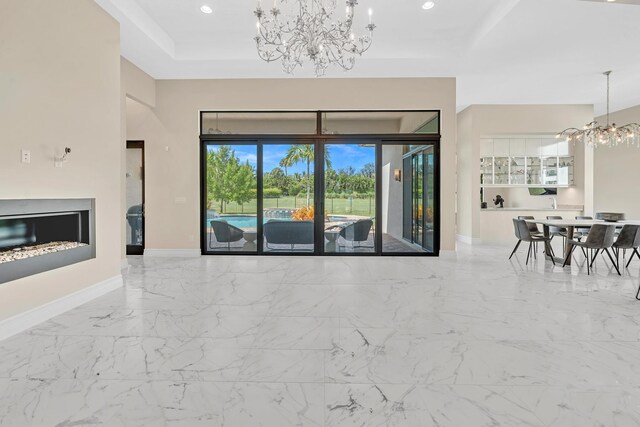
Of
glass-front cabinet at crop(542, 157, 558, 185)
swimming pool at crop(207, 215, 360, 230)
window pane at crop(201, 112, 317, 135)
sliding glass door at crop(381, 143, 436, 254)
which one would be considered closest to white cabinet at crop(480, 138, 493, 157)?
glass-front cabinet at crop(542, 157, 558, 185)

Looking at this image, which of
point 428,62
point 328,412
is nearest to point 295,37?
point 428,62

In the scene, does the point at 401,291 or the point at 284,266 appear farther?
the point at 284,266

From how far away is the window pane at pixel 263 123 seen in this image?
679 centimetres

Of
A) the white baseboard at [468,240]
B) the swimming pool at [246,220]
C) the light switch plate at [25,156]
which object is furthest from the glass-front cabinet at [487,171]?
the light switch plate at [25,156]

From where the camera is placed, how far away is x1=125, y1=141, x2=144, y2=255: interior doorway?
6.96 metres

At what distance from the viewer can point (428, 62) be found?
5.95 meters

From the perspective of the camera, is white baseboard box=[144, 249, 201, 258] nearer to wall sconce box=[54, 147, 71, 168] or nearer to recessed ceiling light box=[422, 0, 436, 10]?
wall sconce box=[54, 147, 71, 168]

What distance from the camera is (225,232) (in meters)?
6.93

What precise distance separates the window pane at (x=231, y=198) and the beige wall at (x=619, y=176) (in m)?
8.92

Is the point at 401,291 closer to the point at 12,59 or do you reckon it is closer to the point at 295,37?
the point at 295,37

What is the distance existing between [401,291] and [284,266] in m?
2.24

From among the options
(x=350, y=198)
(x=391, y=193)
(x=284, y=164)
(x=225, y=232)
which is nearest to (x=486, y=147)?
(x=391, y=193)

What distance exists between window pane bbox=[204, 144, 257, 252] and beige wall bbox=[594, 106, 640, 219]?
8923 mm

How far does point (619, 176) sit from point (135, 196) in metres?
11.5
